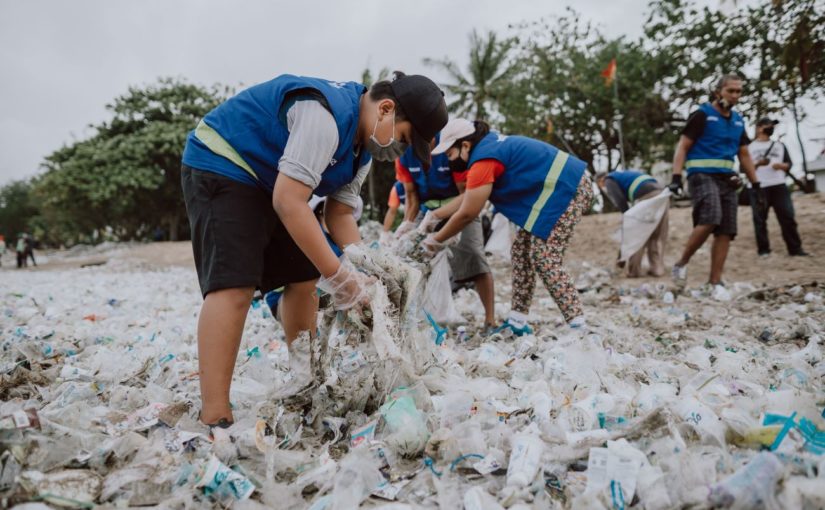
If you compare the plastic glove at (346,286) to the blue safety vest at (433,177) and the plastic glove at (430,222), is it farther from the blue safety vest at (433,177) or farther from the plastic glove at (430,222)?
the blue safety vest at (433,177)

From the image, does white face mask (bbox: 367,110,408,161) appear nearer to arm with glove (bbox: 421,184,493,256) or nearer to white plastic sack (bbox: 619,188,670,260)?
arm with glove (bbox: 421,184,493,256)

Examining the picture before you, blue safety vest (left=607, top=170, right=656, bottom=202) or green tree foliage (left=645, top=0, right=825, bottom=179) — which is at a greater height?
green tree foliage (left=645, top=0, right=825, bottom=179)

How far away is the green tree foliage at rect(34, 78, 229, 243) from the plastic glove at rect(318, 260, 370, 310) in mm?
20186

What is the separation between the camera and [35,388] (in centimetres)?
199

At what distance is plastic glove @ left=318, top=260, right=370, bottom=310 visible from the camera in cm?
158

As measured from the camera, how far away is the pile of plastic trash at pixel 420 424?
1.20 m

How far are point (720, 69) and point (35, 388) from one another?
12984mm

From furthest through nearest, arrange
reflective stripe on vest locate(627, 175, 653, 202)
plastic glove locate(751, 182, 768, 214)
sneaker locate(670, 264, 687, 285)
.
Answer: reflective stripe on vest locate(627, 175, 653, 202) → plastic glove locate(751, 182, 768, 214) → sneaker locate(670, 264, 687, 285)

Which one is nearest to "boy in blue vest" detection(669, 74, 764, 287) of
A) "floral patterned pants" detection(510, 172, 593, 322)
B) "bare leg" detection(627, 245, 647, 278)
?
"bare leg" detection(627, 245, 647, 278)

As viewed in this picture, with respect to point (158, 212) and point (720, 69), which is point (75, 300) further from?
point (158, 212)

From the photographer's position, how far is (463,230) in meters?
3.39

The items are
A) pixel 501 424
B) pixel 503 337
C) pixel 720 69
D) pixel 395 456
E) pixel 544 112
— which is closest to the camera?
pixel 395 456

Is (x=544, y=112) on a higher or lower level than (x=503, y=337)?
higher

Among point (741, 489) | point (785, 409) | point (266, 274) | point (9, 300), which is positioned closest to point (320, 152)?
point (266, 274)
